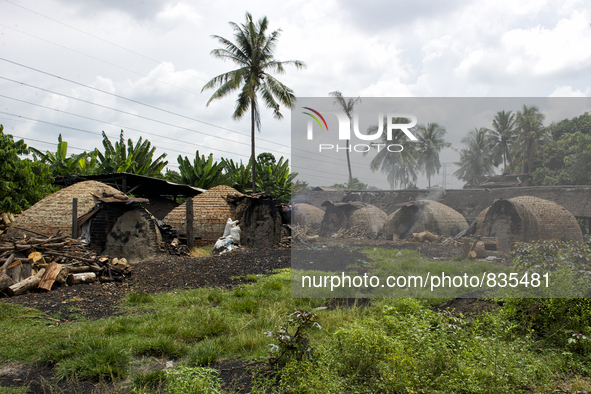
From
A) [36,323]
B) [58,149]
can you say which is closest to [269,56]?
[58,149]

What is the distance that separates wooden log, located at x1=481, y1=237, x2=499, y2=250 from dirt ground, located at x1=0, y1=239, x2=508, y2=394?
604mm

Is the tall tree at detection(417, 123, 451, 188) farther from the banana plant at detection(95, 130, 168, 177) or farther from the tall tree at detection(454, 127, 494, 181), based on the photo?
the banana plant at detection(95, 130, 168, 177)

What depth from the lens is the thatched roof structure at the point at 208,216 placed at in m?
16.2

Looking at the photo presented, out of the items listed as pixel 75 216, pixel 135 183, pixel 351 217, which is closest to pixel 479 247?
pixel 351 217

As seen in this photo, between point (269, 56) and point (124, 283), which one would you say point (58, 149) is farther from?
point (124, 283)

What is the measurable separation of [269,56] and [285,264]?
16.1m

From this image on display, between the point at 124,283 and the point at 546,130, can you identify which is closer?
the point at 546,130

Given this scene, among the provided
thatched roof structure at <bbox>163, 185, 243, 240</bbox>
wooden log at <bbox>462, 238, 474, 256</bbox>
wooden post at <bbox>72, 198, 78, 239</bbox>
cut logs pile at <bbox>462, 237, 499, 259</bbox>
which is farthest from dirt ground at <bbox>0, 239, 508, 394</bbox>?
thatched roof structure at <bbox>163, 185, 243, 240</bbox>

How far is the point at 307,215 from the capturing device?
795 inches

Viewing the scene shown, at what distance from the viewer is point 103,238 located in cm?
1134

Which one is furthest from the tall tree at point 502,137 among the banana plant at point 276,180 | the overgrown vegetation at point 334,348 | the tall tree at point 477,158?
the banana plant at point 276,180

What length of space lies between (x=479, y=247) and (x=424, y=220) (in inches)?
68.6

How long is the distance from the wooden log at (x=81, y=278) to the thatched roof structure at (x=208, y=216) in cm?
783

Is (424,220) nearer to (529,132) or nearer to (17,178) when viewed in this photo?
(529,132)
